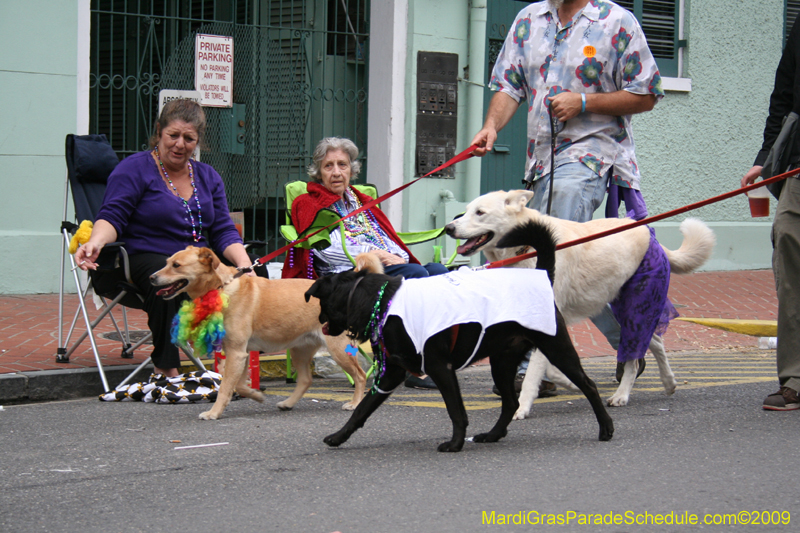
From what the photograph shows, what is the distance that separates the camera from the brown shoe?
186 inches

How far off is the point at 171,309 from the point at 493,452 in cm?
237

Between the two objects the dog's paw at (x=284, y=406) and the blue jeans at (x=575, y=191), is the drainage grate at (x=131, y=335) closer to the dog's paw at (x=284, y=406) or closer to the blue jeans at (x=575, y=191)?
the dog's paw at (x=284, y=406)

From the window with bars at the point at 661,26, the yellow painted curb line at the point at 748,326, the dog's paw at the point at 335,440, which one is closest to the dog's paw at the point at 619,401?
the dog's paw at the point at 335,440

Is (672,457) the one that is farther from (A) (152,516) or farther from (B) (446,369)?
(A) (152,516)

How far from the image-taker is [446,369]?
381 cm

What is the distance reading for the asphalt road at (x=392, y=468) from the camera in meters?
2.97

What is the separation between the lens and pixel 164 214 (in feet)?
18.4

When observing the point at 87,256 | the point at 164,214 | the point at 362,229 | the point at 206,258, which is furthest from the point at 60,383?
the point at 362,229

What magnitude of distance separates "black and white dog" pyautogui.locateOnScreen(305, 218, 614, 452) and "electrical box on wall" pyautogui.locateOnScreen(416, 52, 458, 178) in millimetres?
6633

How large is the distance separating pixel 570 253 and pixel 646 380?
1.83 meters

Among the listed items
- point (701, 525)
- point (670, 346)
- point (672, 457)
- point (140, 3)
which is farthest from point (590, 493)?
point (140, 3)

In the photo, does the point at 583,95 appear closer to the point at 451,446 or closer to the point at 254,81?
the point at 451,446

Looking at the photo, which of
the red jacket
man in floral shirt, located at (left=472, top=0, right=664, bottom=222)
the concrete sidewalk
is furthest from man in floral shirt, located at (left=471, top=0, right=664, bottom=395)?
the concrete sidewalk

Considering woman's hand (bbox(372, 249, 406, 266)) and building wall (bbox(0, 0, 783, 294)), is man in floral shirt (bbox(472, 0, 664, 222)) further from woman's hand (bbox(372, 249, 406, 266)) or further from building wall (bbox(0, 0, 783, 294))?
building wall (bbox(0, 0, 783, 294))
